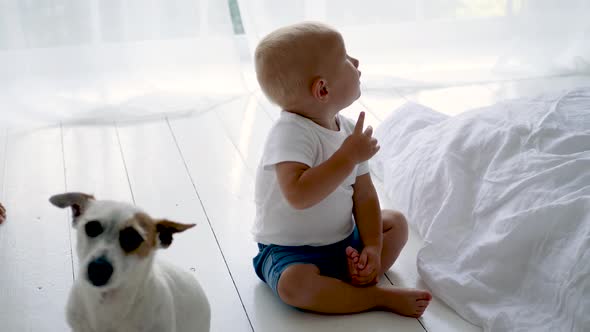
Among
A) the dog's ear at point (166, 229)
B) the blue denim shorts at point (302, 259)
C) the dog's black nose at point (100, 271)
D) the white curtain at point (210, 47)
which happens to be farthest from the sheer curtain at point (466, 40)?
the dog's black nose at point (100, 271)

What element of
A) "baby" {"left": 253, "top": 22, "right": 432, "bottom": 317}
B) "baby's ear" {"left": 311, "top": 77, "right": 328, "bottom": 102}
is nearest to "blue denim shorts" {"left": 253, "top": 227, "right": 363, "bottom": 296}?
"baby" {"left": 253, "top": 22, "right": 432, "bottom": 317}

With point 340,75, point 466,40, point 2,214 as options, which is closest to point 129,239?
point 340,75

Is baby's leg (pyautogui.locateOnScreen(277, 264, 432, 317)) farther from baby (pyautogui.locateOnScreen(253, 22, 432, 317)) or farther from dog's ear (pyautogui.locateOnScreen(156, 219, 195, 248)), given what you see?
dog's ear (pyautogui.locateOnScreen(156, 219, 195, 248))

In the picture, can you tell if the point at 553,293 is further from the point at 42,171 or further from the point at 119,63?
the point at 119,63

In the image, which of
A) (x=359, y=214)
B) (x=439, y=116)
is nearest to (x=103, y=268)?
(x=359, y=214)

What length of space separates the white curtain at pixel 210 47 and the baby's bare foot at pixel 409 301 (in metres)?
1.05

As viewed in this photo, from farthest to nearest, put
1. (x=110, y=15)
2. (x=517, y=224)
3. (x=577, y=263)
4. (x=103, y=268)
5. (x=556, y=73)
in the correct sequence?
(x=556, y=73) < (x=110, y=15) < (x=517, y=224) < (x=577, y=263) < (x=103, y=268)

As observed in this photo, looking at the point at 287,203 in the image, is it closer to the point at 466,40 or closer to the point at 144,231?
the point at 144,231

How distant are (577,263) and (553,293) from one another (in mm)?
62

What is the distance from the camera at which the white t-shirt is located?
1244 millimetres

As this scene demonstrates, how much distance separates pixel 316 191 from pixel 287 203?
0.28 ft

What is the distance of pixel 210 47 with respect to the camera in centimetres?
216

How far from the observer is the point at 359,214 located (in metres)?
1.35

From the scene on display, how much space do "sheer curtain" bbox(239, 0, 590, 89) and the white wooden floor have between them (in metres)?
0.08
